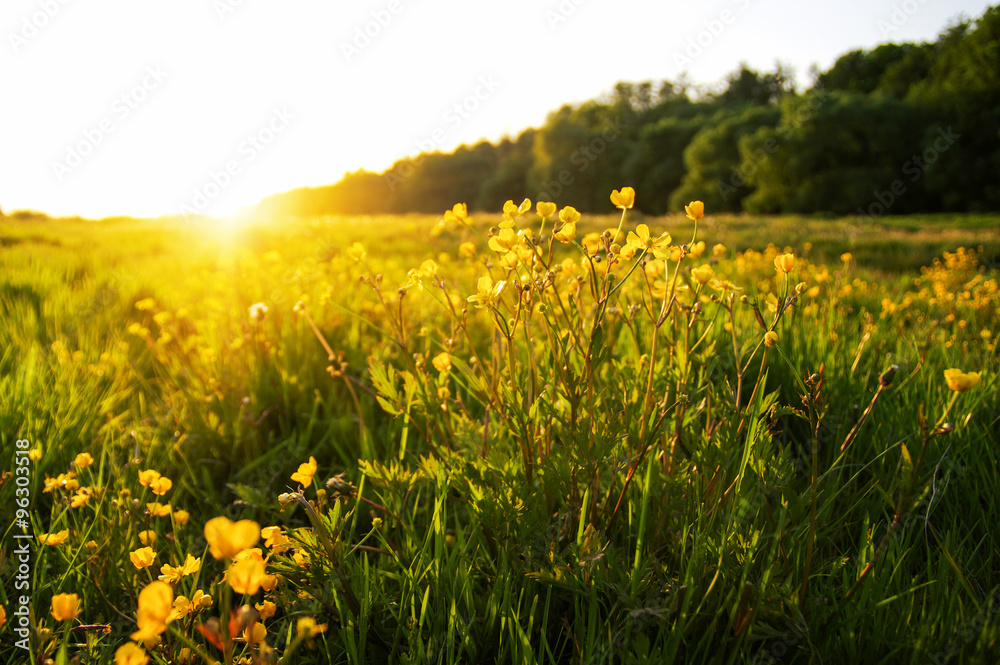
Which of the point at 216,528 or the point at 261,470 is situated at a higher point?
the point at 216,528

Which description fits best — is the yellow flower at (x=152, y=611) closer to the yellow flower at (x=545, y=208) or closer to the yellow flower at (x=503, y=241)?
the yellow flower at (x=503, y=241)

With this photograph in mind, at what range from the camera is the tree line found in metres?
33.1

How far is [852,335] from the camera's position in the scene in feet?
8.25

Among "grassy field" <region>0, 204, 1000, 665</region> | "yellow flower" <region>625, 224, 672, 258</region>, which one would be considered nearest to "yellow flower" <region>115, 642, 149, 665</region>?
"grassy field" <region>0, 204, 1000, 665</region>

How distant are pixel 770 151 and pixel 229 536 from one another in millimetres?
41145

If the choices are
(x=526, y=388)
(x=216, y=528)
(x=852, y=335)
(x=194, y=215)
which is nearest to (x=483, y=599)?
(x=526, y=388)

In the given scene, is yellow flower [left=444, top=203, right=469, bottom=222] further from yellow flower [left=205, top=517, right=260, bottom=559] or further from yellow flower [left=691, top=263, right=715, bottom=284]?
yellow flower [left=205, top=517, right=260, bottom=559]

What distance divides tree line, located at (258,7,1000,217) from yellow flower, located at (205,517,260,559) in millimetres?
21554

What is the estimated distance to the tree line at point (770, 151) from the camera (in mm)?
33125

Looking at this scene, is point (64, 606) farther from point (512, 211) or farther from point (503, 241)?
point (512, 211)

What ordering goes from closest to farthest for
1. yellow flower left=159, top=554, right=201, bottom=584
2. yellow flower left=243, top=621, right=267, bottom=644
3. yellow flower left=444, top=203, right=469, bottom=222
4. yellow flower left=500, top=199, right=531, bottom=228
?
1. yellow flower left=243, top=621, right=267, bottom=644
2. yellow flower left=159, top=554, right=201, bottom=584
3. yellow flower left=500, top=199, right=531, bottom=228
4. yellow flower left=444, top=203, right=469, bottom=222

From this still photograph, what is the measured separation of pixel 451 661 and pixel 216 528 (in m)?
0.58

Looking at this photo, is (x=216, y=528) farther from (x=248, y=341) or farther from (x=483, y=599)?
(x=248, y=341)

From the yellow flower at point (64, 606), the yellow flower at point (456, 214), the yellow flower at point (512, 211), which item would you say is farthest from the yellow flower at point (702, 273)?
the yellow flower at point (64, 606)
